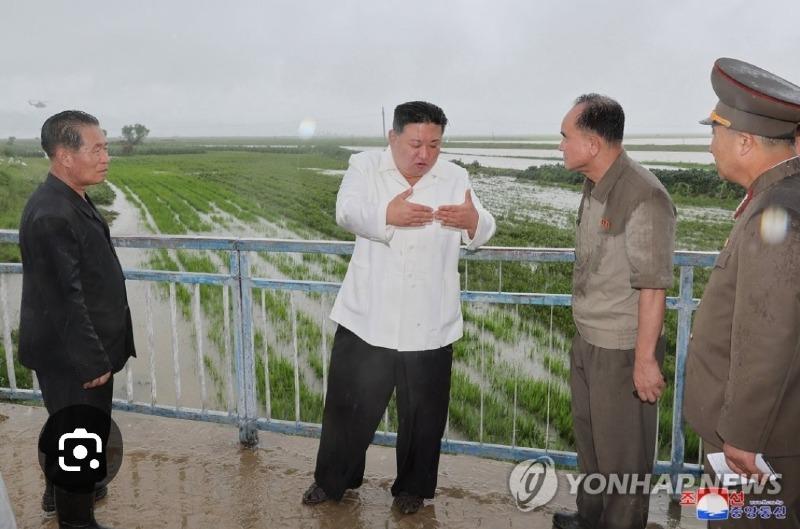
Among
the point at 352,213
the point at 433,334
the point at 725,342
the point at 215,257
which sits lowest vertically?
the point at 215,257

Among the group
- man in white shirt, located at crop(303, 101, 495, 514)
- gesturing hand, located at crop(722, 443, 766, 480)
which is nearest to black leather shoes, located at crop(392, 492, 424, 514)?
man in white shirt, located at crop(303, 101, 495, 514)

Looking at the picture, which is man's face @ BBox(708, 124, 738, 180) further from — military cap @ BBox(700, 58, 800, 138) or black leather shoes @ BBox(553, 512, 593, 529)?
black leather shoes @ BBox(553, 512, 593, 529)

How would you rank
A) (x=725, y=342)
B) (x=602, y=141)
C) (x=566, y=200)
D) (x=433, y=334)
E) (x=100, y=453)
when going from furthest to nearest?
(x=566, y=200), (x=100, y=453), (x=433, y=334), (x=602, y=141), (x=725, y=342)

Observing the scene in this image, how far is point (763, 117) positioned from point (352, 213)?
4.09ft

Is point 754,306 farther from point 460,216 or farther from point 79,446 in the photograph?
point 79,446

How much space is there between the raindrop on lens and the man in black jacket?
199 cm

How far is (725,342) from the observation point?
1578 mm

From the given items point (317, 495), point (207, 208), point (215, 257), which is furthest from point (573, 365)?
point (207, 208)

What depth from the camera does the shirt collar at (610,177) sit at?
79.8 inches

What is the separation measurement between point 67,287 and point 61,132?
532 mm

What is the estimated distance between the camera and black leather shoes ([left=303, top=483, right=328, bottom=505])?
102 inches

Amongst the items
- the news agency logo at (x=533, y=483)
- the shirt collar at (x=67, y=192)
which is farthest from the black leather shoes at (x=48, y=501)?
the news agency logo at (x=533, y=483)

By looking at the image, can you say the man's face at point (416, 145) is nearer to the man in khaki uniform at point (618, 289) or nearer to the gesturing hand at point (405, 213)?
the gesturing hand at point (405, 213)

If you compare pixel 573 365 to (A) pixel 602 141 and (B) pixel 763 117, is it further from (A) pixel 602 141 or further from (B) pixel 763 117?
(B) pixel 763 117
